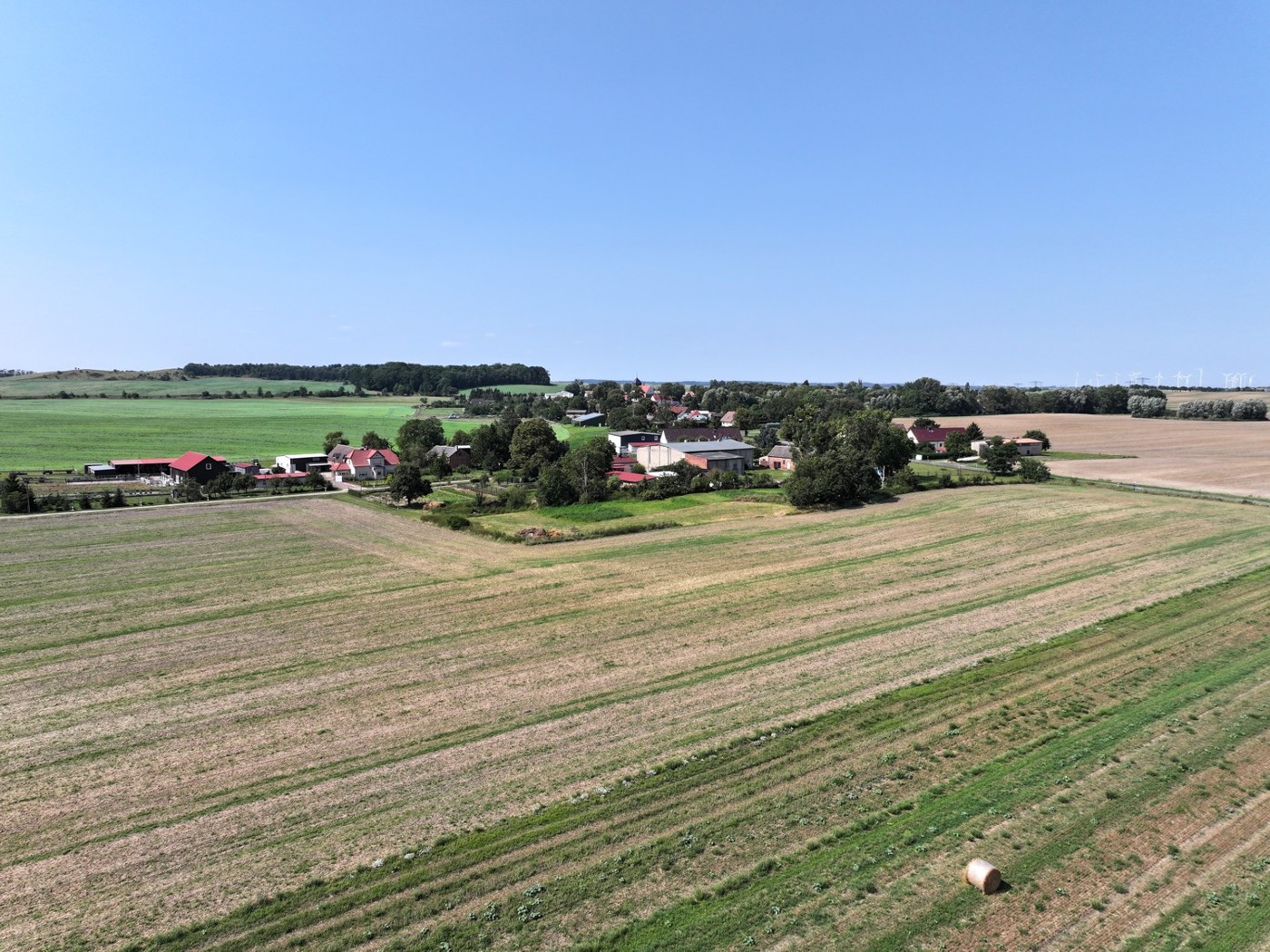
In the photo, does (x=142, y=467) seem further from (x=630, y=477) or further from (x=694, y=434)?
(x=694, y=434)

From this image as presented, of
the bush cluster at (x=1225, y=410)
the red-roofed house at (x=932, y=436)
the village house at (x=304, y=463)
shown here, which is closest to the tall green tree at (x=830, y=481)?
the red-roofed house at (x=932, y=436)

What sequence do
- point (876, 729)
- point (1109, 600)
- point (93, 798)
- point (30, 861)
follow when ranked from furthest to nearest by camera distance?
point (1109, 600), point (876, 729), point (93, 798), point (30, 861)

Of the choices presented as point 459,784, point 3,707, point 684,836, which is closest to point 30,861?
point 459,784

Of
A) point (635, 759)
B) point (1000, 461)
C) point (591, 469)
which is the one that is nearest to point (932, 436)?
point (1000, 461)

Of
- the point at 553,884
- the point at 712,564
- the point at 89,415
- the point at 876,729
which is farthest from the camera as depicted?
the point at 89,415

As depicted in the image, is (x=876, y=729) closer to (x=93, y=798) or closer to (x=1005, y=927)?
(x=1005, y=927)

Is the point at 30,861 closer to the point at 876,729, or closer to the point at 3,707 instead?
the point at 3,707

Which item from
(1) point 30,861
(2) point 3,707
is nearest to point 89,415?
(2) point 3,707

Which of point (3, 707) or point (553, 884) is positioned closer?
point (553, 884)
